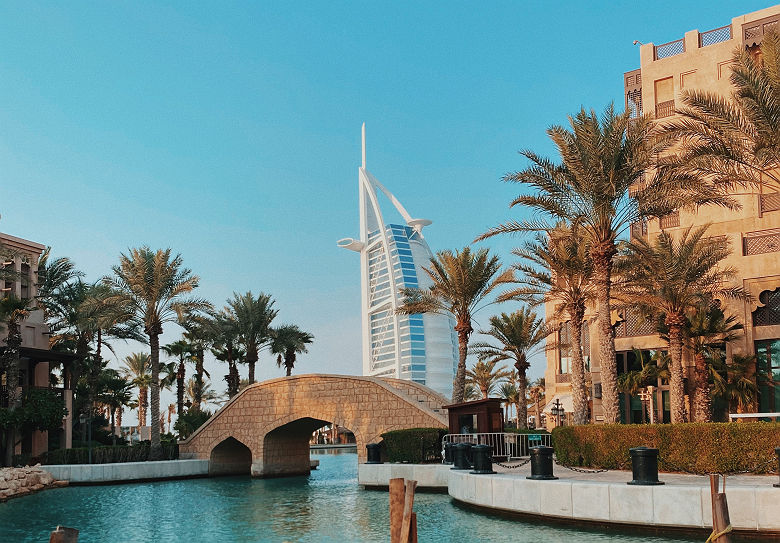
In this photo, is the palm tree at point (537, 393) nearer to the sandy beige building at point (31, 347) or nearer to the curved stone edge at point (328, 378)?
the curved stone edge at point (328, 378)

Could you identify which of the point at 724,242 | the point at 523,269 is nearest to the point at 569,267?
the point at 523,269

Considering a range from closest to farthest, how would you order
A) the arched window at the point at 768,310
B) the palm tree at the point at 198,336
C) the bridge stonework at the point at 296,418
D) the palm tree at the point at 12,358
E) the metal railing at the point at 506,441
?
the metal railing at the point at 506,441 → the arched window at the point at 768,310 → the bridge stonework at the point at 296,418 → the palm tree at the point at 12,358 → the palm tree at the point at 198,336

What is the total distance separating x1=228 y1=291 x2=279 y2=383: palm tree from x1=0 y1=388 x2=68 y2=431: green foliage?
36.9 feet

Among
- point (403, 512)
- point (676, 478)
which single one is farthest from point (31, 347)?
point (403, 512)

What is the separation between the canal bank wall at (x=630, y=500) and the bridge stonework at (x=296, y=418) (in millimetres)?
14053

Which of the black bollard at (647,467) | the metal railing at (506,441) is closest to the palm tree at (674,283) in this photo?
the metal railing at (506,441)

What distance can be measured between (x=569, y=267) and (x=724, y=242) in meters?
8.69

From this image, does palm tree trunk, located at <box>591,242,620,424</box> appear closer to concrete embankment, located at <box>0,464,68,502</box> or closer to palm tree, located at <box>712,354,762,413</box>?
palm tree, located at <box>712,354,762,413</box>

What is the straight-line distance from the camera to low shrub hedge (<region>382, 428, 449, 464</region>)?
30.7 m

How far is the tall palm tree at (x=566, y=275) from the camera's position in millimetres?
29234

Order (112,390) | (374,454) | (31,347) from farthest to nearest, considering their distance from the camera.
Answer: (112,390) → (31,347) → (374,454)

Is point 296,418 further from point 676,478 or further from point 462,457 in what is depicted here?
point 676,478

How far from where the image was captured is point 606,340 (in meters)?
23.5

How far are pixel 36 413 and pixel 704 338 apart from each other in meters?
29.0
